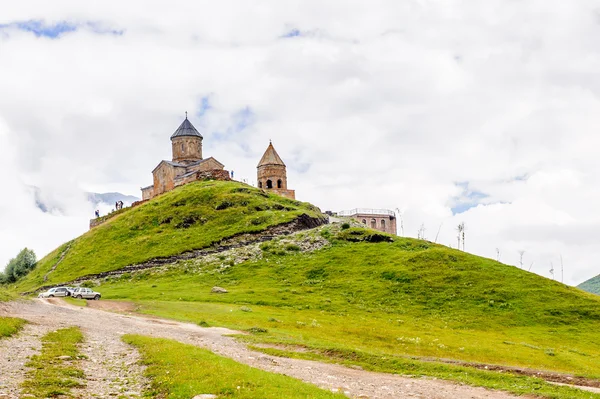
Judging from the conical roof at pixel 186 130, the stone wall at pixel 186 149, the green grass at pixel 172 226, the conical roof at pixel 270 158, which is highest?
the conical roof at pixel 186 130

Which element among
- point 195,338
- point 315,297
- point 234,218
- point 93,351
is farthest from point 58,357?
point 234,218

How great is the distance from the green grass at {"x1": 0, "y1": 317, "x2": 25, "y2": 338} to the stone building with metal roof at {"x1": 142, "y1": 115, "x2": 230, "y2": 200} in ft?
318

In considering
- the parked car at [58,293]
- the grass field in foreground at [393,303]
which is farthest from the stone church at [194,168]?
the parked car at [58,293]

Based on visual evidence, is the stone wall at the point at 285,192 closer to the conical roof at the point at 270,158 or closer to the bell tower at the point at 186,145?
the conical roof at the point at 270,158

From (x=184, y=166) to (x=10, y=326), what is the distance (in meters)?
108

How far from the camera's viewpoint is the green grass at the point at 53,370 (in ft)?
62.0

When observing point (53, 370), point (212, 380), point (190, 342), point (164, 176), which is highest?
point (164, 176)

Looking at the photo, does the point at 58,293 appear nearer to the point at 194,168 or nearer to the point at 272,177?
the point at 194,168

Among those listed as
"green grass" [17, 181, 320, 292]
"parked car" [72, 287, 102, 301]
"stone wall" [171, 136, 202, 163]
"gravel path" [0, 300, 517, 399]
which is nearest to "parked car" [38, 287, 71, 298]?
"parked car" [72, 287, 102, 301]

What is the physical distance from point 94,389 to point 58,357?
578 centimetres

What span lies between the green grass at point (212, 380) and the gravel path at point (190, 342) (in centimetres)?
84

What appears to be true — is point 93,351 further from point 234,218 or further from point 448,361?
point 234,218

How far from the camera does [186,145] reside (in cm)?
14075

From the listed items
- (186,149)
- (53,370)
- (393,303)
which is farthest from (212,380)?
(186,149)
